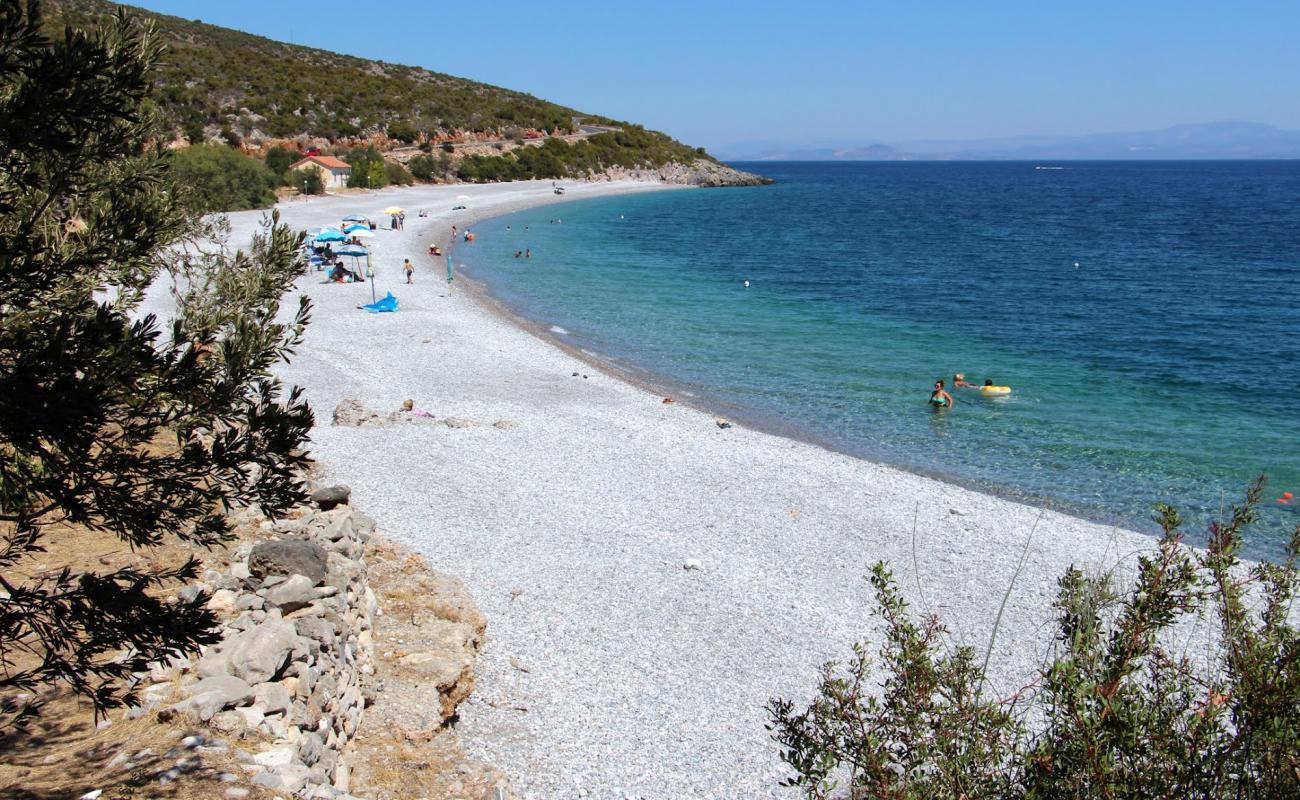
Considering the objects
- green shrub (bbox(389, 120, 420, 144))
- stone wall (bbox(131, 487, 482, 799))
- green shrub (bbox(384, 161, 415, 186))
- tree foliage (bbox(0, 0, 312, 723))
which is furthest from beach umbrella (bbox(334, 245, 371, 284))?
green shrub (bbox(389, 120, 420, 144))

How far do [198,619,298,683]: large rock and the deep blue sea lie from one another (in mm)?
14425

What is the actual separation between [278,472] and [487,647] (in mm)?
6631

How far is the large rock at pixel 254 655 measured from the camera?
733cm

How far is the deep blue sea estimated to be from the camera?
772 inches

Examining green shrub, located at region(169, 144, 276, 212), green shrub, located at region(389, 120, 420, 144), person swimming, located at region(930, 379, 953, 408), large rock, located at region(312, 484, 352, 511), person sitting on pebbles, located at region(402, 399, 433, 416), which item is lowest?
person swimming, located at region(930, 379, 953, 408)

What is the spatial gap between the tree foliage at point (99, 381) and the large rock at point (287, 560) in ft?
13.5

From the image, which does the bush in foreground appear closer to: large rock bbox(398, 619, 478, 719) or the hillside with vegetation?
large rock bbox(398, 619, 478, 719)

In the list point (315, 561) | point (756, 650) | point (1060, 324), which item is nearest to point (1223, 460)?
point (756, 650)

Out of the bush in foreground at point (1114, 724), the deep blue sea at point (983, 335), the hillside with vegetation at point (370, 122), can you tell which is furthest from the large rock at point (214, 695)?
the hillside with vegetation at point (370, 122)

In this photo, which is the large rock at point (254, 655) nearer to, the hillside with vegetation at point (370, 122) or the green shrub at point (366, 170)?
the hillside with vegetation at point (370, 122)

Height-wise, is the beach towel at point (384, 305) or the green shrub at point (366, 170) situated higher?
the green shrub at point (366, 170)

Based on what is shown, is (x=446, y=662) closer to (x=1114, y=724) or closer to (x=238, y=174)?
(x=1114, y=724)

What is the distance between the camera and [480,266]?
150 feet

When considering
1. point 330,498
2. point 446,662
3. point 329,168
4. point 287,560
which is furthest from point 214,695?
Answer: point 329,168
